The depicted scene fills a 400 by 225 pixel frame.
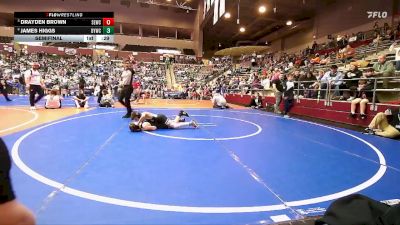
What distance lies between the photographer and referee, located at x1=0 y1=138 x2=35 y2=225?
0.92 meters

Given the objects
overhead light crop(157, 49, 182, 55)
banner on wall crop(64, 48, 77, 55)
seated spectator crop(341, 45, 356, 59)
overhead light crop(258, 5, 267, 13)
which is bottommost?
seated spectator crop(341, 45, 356, 59)

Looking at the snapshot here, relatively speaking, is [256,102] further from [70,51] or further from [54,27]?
[70,51]

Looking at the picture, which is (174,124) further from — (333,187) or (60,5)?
(60,5)

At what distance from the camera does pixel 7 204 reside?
3.12ft

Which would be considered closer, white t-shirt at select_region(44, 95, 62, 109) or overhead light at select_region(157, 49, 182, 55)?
white t-shirt at select_region(44, 95, 62, 109)

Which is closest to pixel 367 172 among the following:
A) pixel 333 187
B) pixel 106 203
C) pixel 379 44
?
pixel 333 187

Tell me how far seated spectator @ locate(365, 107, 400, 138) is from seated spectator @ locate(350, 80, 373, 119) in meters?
0.69

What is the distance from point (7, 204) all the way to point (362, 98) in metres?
8.64

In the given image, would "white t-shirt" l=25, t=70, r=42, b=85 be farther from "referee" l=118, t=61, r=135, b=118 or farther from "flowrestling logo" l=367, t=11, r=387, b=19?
"flowrestling logo" l=367, t=11, r=387, b=19

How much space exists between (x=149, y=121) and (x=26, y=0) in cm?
3668

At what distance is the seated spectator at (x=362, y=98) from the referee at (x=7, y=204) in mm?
8384

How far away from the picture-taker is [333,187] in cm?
311

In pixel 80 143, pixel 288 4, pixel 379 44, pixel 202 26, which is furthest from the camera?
pixel 202 26

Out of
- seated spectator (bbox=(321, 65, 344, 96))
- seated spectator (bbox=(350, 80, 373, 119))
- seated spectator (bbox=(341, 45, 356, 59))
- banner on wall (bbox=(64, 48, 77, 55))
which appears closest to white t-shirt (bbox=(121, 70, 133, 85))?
seated spectator (bbox=(321, 65, 344, 96))
